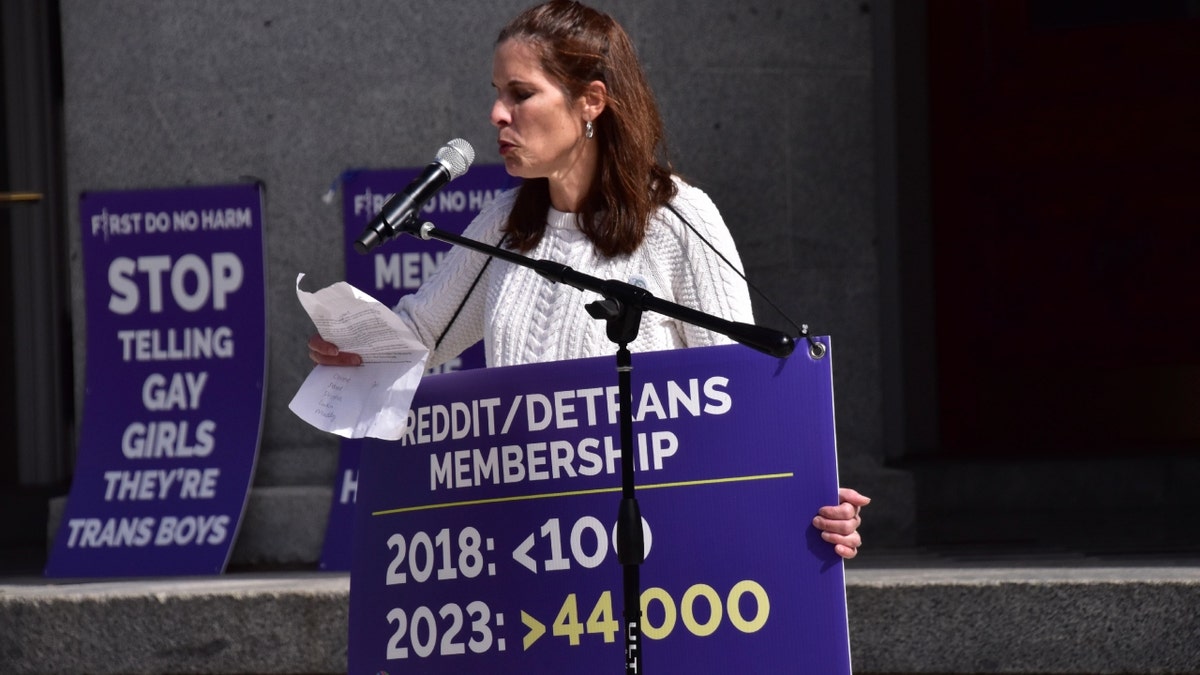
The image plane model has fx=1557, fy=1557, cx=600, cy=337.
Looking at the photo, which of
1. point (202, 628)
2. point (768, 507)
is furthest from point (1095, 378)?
point (768, 507)

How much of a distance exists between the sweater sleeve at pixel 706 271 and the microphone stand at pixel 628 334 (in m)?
0.29

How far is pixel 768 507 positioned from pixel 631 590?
0.33 metres

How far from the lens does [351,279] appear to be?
616 centimetres

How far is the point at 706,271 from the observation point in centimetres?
299

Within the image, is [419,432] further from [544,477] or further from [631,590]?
[631,590]

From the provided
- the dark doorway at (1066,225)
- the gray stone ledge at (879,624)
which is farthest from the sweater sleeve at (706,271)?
the dark doorway at (1066,225)

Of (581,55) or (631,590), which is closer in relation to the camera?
(631,590)

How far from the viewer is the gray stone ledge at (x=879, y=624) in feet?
15.5

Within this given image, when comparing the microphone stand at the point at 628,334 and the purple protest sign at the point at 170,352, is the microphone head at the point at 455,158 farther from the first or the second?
the purple protest sign at the point at 170,352

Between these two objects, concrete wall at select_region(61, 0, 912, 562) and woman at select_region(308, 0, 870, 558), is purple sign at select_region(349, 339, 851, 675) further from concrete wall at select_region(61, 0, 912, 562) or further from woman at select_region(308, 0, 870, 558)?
concrete wall at select_region(61, 0, 912, 562)

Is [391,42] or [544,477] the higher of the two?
[391,42]

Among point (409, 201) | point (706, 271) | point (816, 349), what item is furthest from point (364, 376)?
point (816, 349)

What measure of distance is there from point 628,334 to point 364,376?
1.91 feet

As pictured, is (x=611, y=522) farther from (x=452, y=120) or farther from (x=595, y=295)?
(x=452, y=120)
